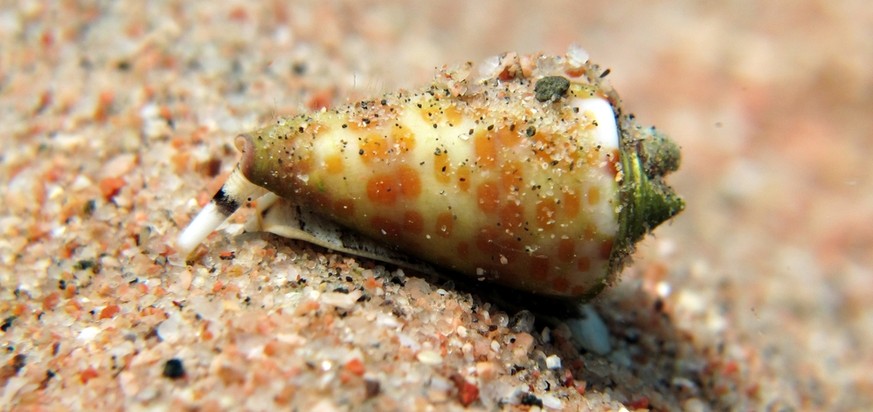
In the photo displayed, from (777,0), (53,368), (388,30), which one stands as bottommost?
(53,368)

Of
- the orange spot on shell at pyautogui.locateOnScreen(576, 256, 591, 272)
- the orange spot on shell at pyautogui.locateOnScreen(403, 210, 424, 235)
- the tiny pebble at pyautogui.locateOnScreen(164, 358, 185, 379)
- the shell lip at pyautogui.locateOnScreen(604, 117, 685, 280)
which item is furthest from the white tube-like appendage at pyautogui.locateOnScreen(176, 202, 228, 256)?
the shell lip at pyautogui.locateOnScreen(604, 117, 685, 280)

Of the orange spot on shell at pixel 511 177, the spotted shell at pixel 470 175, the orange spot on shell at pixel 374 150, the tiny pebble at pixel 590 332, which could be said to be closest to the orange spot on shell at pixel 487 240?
the spotted shell at pixel 470 175

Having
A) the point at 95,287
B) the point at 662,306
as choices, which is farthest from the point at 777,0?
the point at 95,287

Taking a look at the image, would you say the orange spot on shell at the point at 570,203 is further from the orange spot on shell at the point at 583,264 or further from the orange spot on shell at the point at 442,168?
the orange spot on shell at the point at 442,168

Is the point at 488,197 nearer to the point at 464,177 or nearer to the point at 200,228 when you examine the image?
the point at 464,177

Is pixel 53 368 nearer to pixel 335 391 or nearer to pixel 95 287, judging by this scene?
pixel 95 287

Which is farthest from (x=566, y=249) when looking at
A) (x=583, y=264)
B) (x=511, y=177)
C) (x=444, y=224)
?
(x=444, y=224)
